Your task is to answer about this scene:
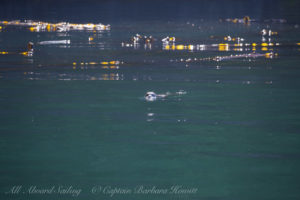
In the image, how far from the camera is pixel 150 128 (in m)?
19.4

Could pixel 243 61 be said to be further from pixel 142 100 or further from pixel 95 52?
pixel 142 100

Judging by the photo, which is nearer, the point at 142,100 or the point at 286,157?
the point at 286,157

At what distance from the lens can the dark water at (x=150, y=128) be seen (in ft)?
47.6

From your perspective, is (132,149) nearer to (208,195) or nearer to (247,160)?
(247,160)

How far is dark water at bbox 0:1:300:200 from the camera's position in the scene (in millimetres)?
14508

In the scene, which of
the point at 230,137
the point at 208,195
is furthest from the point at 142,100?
the point at 208,195

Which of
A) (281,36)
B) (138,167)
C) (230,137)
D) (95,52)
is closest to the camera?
(138,167)

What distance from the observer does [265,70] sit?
104 feet

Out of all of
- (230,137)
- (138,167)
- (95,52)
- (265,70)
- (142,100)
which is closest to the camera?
(138,167)

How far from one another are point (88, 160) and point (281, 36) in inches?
1464

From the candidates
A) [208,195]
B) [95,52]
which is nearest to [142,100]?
[208,195]

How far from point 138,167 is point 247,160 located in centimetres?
236

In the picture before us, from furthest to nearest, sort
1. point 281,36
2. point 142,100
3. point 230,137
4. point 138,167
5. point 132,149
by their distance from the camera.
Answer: point 281,36, point 142,100, point 230,137, point 132,149, point 138,167

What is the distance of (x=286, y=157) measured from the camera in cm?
1638
